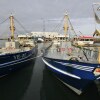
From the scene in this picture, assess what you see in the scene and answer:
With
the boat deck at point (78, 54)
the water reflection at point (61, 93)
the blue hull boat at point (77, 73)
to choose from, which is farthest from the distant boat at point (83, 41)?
the blue hull boat at point (77, 73)

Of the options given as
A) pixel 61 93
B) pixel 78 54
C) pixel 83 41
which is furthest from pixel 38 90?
pixel 83 41

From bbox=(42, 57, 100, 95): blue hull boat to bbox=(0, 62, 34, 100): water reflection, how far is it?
3.91 metres

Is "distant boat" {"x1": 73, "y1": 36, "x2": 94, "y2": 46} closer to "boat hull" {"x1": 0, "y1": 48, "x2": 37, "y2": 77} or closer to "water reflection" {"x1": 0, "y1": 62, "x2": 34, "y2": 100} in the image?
"boat hull" {"x1": 0, "y1": 48, "x2": 37, "y2": 77}

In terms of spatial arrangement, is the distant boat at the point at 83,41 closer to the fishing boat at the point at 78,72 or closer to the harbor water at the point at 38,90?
the harbor water at the point at 38,90

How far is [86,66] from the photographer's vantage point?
1573cm

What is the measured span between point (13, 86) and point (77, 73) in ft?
23.0

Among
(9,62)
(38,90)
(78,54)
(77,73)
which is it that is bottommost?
(38,90)

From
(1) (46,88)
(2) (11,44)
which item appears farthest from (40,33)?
(1) (46,88)

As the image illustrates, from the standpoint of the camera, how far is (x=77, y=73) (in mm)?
16547

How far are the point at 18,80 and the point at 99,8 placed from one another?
11243 millimetres

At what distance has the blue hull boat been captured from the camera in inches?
608

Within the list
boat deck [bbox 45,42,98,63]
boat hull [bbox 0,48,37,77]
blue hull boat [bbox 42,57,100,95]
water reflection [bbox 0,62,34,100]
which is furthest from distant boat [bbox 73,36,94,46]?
blue hull boat [bbox 42,57,100,95]

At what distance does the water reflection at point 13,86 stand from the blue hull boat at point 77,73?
12.8ft

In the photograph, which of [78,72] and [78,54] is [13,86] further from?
[78,54]
